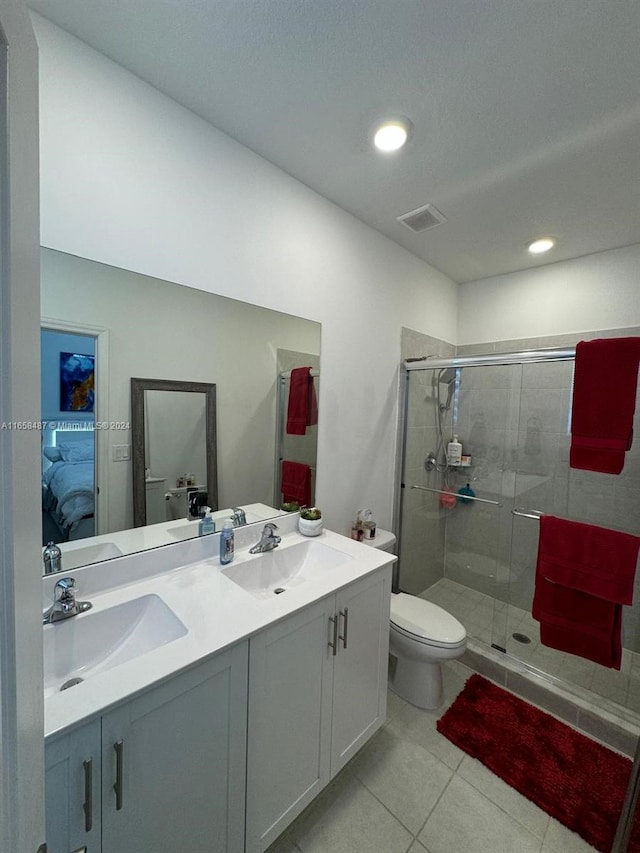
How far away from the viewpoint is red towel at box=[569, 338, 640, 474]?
1.47 meters

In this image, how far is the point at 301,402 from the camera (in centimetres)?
176

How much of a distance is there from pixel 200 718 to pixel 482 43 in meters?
2.06

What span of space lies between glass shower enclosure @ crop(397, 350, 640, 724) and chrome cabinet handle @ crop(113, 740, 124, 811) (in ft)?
6.46

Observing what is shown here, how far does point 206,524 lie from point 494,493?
1.97 metres

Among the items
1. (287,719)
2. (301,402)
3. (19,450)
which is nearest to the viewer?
(19,450)

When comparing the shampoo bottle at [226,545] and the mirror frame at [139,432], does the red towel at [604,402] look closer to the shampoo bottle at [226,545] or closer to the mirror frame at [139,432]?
the shampoo bottle at [226,545]

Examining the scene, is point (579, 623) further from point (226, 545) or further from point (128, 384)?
point (128, 384)

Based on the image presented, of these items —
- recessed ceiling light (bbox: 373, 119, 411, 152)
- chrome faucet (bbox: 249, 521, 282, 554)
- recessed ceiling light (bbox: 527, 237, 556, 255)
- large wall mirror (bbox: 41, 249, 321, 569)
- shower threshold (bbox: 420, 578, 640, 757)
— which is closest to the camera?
large wall mirror (bbox: 41, 249, 321, 569)

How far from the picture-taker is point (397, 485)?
7.98ft

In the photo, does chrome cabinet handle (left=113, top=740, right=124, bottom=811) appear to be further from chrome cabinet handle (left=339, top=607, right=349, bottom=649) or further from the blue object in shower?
the blue object in shower

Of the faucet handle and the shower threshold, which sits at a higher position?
the faucet handle

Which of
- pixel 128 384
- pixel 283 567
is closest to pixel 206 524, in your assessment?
pixel 283 567

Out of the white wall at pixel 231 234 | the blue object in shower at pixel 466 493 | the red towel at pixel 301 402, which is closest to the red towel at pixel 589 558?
the blue object in shower at pixel 466 493

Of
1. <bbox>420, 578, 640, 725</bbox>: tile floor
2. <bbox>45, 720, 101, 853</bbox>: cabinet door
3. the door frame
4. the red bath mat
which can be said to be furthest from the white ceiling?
the red bath mat
